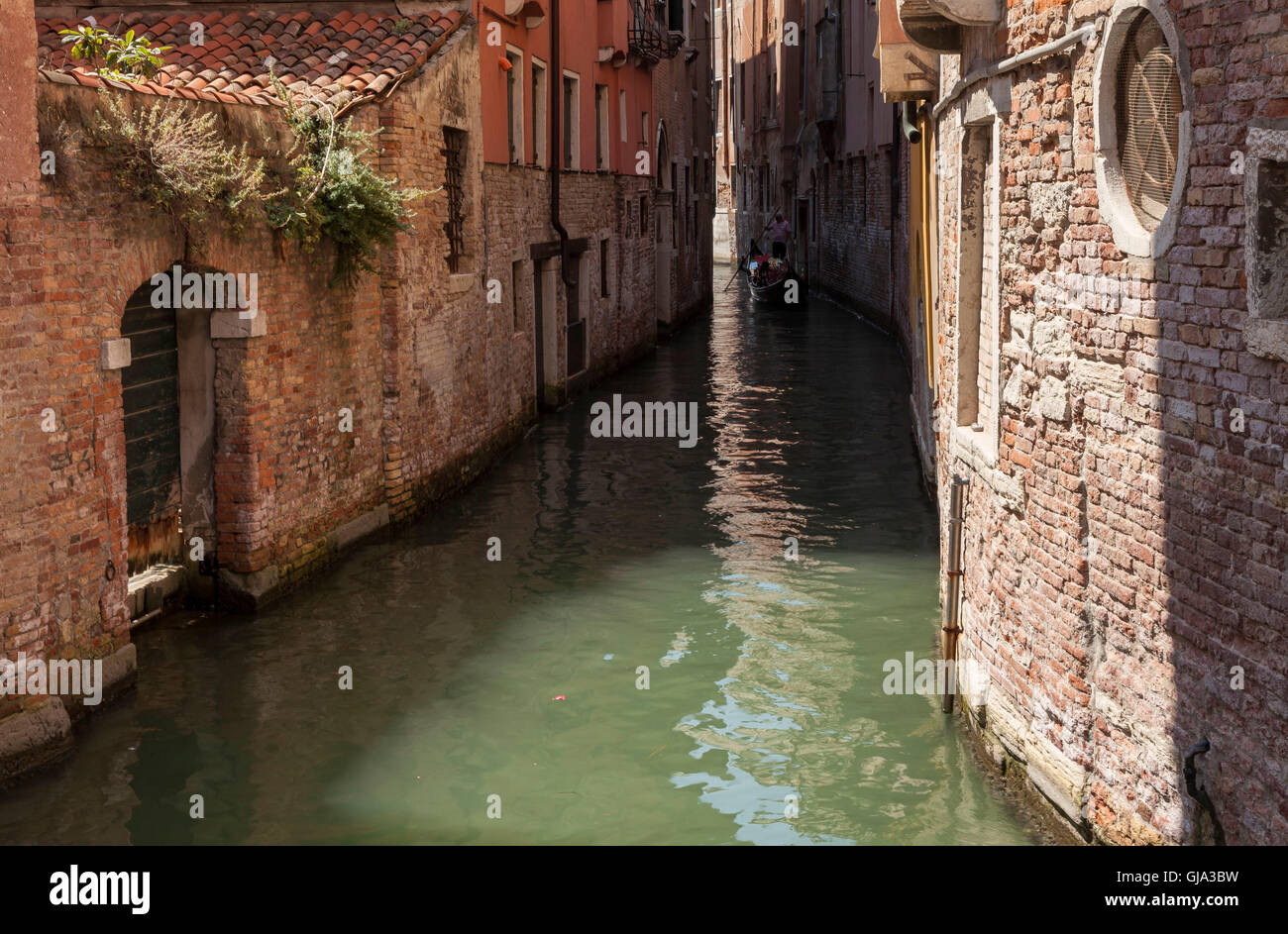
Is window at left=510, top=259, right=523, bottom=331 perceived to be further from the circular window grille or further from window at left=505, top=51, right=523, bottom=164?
the circular window grille

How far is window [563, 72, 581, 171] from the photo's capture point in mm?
17219

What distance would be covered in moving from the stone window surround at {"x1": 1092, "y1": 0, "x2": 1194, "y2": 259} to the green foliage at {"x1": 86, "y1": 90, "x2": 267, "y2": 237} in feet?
14.7

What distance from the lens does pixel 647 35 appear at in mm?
22266

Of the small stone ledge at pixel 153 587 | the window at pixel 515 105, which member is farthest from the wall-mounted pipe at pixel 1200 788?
the window at pixel 515 105

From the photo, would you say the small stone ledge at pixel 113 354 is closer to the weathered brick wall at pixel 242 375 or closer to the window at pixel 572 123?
the weathered brick wall at pixel 242 375

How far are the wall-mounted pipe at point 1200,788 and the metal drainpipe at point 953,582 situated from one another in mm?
2581

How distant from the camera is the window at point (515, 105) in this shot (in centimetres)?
1416

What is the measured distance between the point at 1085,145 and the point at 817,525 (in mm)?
5932

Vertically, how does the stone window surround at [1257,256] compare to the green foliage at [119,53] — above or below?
below

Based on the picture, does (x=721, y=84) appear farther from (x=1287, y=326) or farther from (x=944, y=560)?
(x=1287, y=326)

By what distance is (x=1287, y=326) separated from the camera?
3.71m

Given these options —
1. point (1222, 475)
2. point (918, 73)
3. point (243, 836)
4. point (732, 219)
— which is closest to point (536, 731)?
point (243, 836)

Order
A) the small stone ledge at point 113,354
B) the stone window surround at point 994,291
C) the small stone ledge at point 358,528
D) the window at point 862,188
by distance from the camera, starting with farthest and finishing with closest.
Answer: the window at point 862,188 < the small stone ledge at point 358,528 < the small stone ledge at point 113,354 < the stone window surround at point 994,291

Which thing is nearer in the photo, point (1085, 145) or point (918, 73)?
point (1085, 145)
